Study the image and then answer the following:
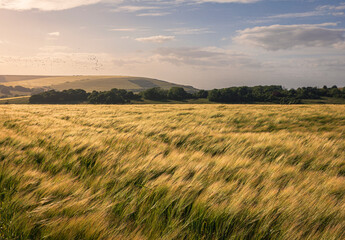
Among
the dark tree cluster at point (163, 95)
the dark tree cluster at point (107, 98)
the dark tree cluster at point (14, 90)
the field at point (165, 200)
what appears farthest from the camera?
the dark tree cluster at point (14, 90)

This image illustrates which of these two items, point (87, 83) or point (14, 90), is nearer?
point (14, 90)

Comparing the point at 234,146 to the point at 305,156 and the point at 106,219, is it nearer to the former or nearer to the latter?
the point at 305,156

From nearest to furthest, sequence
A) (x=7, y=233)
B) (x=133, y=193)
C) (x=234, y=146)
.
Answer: (x=7, y=233)
(x=133, y=193)
(x=234, y=146)

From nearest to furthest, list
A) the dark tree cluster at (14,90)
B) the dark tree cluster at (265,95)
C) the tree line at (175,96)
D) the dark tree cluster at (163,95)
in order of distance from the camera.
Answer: the tree line at (175,96), the dark tree cluster at (265,95), the dark tree cluster at (163,95), the dark tree cluster at (14,90)

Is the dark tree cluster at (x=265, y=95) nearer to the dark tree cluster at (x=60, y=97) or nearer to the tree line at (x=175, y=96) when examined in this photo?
the tree line at (x=175, y=96)

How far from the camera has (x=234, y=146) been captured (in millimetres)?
4254

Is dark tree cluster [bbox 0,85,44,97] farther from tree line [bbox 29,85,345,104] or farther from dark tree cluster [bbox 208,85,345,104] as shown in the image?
dark tree cluster [bbox 208,85,345,104]

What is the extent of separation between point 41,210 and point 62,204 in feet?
0.52

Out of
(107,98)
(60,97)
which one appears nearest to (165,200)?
(107,98)

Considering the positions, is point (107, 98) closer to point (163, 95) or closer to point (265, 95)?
point (163, 95)

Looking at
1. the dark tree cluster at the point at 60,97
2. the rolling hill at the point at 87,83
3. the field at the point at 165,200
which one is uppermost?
the rolling hill at the point at 87,83

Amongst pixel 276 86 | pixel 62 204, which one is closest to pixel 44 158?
pixel 62 204

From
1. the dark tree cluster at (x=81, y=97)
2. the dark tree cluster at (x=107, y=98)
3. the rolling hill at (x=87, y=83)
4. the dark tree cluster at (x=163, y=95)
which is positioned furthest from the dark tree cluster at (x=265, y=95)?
the rolling hill at (x=87, y=83)

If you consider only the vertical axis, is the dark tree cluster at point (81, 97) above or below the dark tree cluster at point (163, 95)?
below
